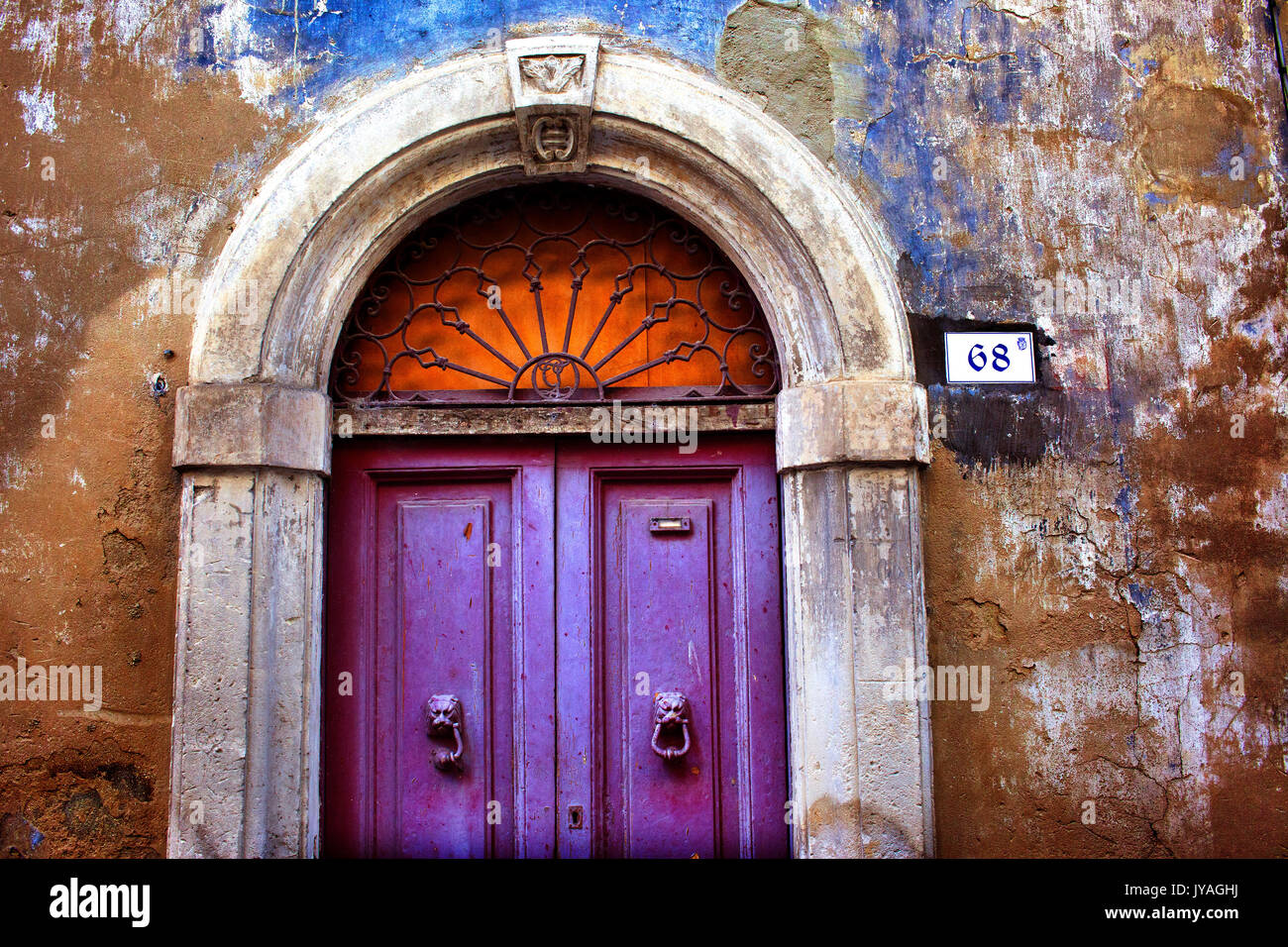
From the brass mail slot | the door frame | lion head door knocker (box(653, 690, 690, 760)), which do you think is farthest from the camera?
the brass mail slot

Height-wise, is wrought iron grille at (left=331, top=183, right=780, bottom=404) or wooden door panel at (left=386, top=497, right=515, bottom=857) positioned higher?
wrought iron grille at (left=331, top=183, right=780, bottom=404)

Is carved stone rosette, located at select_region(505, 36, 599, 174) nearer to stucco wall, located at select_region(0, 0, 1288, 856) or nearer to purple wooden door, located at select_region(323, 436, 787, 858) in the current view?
stucco wall, located at select_region(0, 0, 1288, 856)

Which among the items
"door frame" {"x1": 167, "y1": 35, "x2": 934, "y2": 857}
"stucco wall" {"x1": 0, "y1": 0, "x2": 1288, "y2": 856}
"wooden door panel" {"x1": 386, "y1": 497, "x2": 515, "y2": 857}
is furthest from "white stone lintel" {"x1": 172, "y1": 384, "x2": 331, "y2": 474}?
"wooden door panel" {"x1": 386, "y1": 497, "x2": 515, "y2": 857}

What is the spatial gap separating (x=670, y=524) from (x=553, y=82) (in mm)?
1618

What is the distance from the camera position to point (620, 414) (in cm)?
348

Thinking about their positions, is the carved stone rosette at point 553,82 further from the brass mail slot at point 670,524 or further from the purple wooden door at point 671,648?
the brass mail slot at point 670,524

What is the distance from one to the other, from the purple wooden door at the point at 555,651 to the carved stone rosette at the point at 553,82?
1.14 meters

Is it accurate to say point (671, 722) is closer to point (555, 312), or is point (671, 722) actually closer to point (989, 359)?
point (555, 312)

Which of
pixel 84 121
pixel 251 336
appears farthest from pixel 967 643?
pixel 84 121

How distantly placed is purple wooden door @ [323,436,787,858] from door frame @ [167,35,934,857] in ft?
0.52

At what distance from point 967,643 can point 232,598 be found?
2449 millimetres

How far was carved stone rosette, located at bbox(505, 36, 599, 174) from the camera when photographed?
3340mm

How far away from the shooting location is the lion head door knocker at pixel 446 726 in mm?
3336

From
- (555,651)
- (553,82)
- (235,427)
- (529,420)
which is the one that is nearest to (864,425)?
(529,420)
